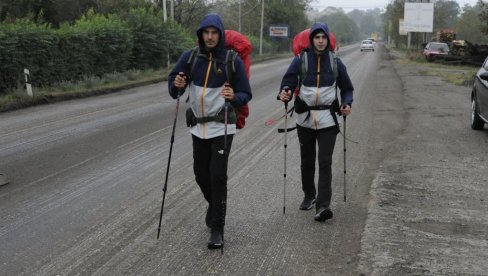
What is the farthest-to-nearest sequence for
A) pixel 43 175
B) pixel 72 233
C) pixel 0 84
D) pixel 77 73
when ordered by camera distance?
pixel 77 73
pixel 0 84
pixel 43 175
pixel 72 233

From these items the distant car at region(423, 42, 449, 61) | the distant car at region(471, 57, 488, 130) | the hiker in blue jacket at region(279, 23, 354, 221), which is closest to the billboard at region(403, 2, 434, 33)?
the distant car at region(423, 42, 449, 61)

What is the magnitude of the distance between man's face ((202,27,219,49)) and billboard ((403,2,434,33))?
55262 millimetres

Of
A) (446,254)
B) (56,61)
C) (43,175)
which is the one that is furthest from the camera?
(56,61)

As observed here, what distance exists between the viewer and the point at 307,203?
5758 mm

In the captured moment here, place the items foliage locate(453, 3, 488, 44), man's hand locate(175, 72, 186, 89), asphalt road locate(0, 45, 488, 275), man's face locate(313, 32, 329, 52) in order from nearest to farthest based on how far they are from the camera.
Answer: asphalt road locate(0, 45, 488, 275) → man's hand locate(175, 72, 186, 89) → man's face locate(313, 32, 329, 52) → foliage locate(453, 3, 488, 44)

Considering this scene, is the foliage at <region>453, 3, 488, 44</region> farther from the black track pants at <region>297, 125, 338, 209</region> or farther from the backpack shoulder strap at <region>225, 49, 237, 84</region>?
the backpack shoulder strap at <region>225, 49, 237, 84</region>

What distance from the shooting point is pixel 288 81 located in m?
5.43

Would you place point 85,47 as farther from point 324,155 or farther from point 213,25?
point 213,25

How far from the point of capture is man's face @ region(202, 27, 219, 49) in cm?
448

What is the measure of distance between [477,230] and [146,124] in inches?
314

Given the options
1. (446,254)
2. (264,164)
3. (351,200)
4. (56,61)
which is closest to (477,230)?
(446,254)

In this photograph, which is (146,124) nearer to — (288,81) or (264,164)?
(264,164)

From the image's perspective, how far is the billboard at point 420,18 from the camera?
2190 inches

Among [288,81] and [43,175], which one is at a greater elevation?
[288,81]
